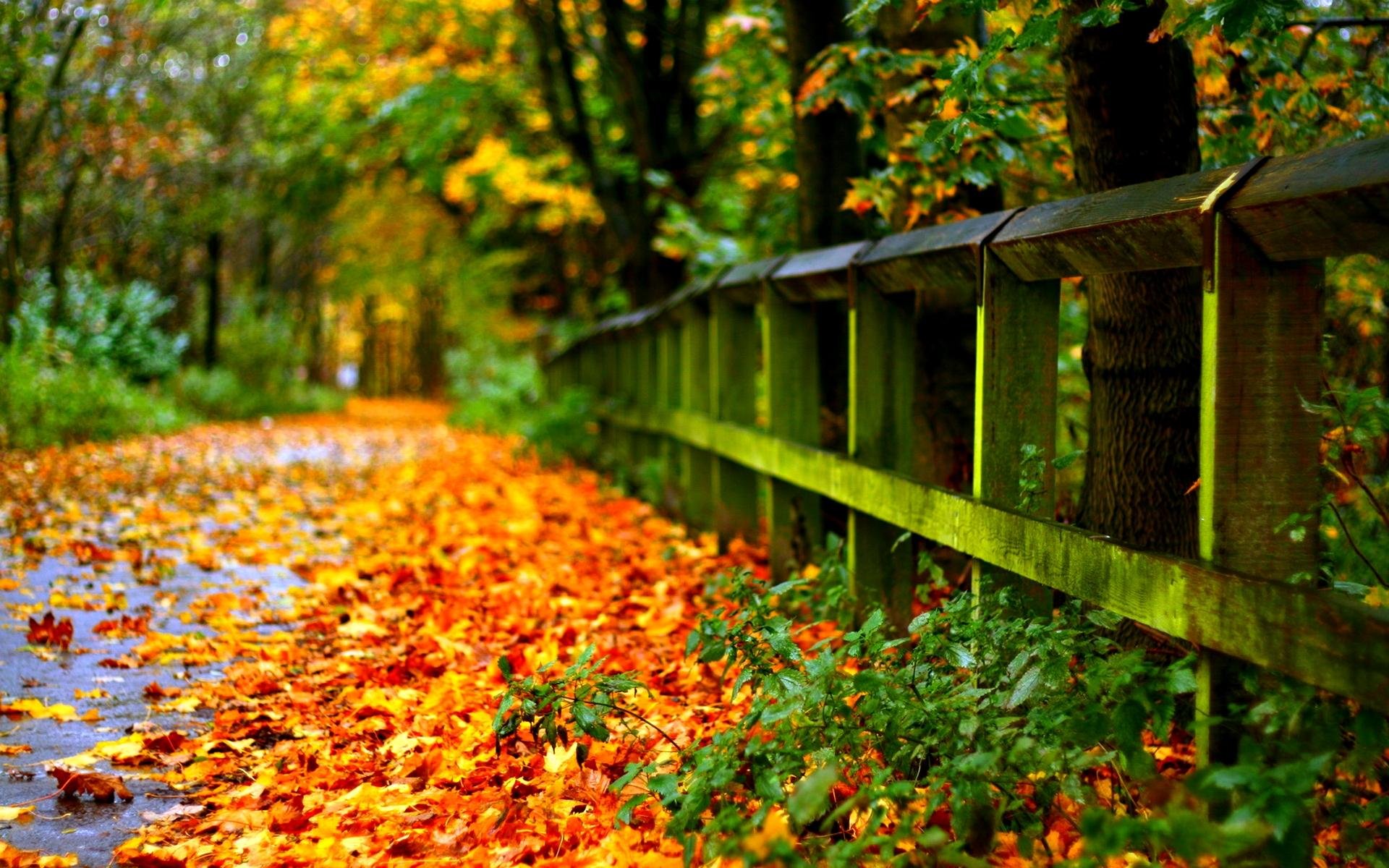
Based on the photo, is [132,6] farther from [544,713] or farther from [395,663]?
[544,713]

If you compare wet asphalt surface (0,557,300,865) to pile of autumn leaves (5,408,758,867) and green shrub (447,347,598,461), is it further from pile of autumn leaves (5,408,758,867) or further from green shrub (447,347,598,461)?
green shrub (447,347,598,461)

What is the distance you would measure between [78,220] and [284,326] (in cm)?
718

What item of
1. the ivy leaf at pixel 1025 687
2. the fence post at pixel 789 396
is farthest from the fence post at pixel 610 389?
the ivy leaf at pixel 1025 687

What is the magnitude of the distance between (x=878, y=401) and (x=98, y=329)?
15462 millimetres

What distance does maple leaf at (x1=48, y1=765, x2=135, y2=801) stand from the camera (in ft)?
10.7

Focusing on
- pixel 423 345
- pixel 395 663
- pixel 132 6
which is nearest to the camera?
pixel 395 663

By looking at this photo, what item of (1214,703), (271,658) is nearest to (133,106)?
(271,658)

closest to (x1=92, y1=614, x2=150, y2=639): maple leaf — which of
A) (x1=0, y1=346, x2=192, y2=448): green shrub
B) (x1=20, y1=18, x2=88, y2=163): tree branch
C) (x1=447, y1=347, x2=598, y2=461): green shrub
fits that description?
(x1=447, y1=347, x2=598, y2=461): green shrub

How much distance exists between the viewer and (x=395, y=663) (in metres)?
4.50

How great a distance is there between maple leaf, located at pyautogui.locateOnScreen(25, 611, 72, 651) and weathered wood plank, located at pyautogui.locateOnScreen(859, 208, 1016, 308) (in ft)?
11.4

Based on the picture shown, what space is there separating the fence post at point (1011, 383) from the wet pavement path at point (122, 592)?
2.41 m

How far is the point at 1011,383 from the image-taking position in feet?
10.7

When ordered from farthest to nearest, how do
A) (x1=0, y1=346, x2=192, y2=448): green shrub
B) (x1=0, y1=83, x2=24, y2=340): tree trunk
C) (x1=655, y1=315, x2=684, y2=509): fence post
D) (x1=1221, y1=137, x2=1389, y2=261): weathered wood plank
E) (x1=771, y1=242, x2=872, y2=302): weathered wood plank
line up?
(x1=0, y1=83, x2=24, y2=340): tree trunk, (x1=0, y1=346, x2=192, y2=448): green shrub, (x1=655, y1=315, x2=684, y2=509): fence post, (x1=771, y1=242, x2=872, y2=302): weathered wood plank, (x1=1221, y1=137, x2=1389, y2=261): weathered wood plank

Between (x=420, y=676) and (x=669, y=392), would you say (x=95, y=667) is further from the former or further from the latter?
(x=669, y=392)
